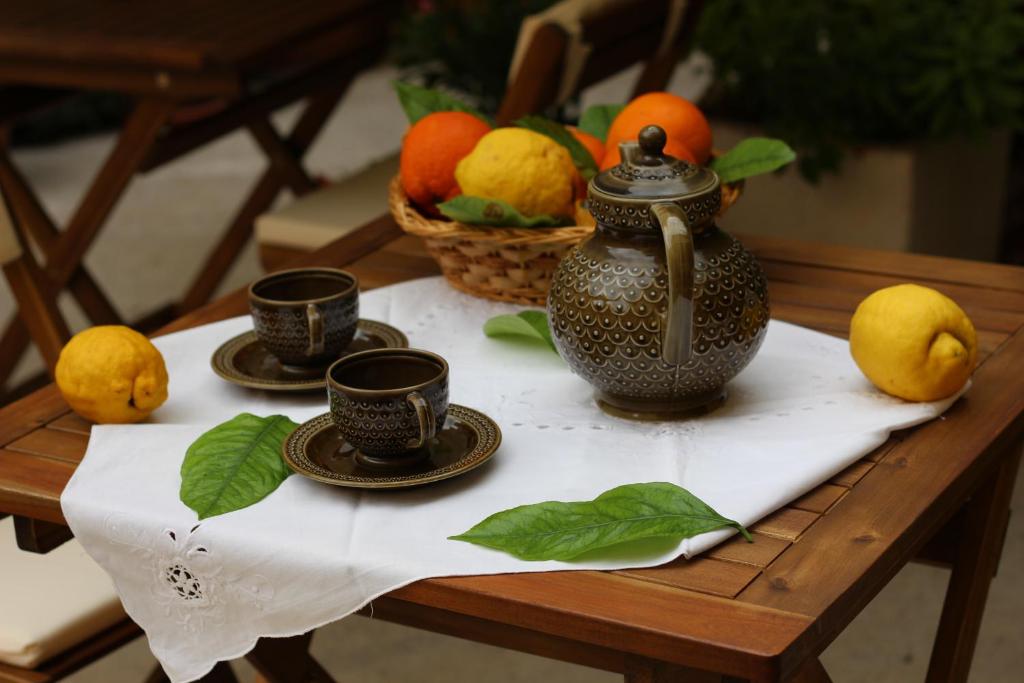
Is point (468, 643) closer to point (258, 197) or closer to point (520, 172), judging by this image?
point (520, 172)

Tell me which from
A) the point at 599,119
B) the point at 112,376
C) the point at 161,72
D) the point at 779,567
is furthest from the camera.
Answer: the point at 161,72

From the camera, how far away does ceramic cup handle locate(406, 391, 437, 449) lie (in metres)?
1.06

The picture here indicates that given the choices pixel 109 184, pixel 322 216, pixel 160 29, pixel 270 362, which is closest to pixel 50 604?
pixel 270 362

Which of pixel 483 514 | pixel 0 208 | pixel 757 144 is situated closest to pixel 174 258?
pixel 0 208

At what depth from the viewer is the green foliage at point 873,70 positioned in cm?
297

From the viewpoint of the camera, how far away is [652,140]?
1.16 m

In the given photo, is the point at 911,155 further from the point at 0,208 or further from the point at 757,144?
the point at 0,208

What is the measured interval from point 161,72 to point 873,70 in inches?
60.5

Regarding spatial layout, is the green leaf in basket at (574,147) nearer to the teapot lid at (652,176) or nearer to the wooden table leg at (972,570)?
the teapot lid at (652,176)

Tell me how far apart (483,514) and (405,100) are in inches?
29.6

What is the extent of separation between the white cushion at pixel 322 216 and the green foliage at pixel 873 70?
3.04 feet

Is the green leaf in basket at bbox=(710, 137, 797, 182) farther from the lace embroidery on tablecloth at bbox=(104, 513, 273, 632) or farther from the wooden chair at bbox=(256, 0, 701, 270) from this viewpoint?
the lace embroidery on tablecloth at bbox=(104, 513, 273, 632)

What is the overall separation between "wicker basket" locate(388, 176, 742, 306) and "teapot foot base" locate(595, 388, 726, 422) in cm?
25

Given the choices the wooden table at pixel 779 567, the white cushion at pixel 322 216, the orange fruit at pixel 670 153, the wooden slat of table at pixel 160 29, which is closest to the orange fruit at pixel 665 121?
the orange fruit at pixel 670 153
